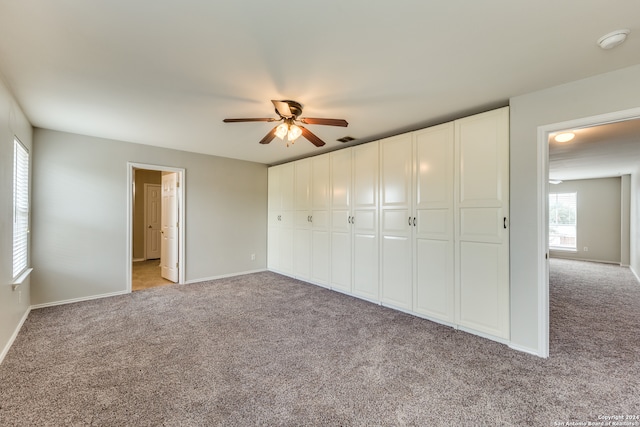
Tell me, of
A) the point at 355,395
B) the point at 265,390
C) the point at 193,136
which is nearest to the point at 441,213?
the point at 355,395

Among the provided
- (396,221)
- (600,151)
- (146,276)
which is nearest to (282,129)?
(396,221)

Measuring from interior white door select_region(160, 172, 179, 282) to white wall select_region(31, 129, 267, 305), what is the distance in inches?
10.0

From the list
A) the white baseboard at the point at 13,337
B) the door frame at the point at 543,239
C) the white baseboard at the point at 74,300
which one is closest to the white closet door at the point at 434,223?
the door frame at the point at 543,239

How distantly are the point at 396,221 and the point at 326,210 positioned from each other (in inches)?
53.0

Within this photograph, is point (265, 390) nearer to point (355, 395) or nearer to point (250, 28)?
point (355, 395)

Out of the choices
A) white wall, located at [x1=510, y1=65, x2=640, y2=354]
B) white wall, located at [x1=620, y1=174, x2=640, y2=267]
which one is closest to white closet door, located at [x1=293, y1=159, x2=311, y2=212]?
white wall, located at [x1=510, y1=65, x2=640, y2=354]

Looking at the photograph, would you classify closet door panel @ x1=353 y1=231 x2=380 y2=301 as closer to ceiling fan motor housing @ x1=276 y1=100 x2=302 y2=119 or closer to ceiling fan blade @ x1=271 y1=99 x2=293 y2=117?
ceiling fan motor housing @ x1=276 y1=100 x2=302 y2=119

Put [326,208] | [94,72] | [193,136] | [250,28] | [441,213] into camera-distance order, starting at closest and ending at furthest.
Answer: [250,28], [94,72], [441,213], [193,136], [326,208]

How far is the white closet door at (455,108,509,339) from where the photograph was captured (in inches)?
103

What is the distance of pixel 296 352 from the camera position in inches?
96.6

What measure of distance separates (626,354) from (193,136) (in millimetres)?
5403

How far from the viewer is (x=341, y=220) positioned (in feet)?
14.1

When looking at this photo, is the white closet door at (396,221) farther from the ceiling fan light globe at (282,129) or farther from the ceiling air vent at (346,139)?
the ceiling fan light globe at (282,129)

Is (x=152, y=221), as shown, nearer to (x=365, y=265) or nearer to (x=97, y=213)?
(x=97, y=213)
